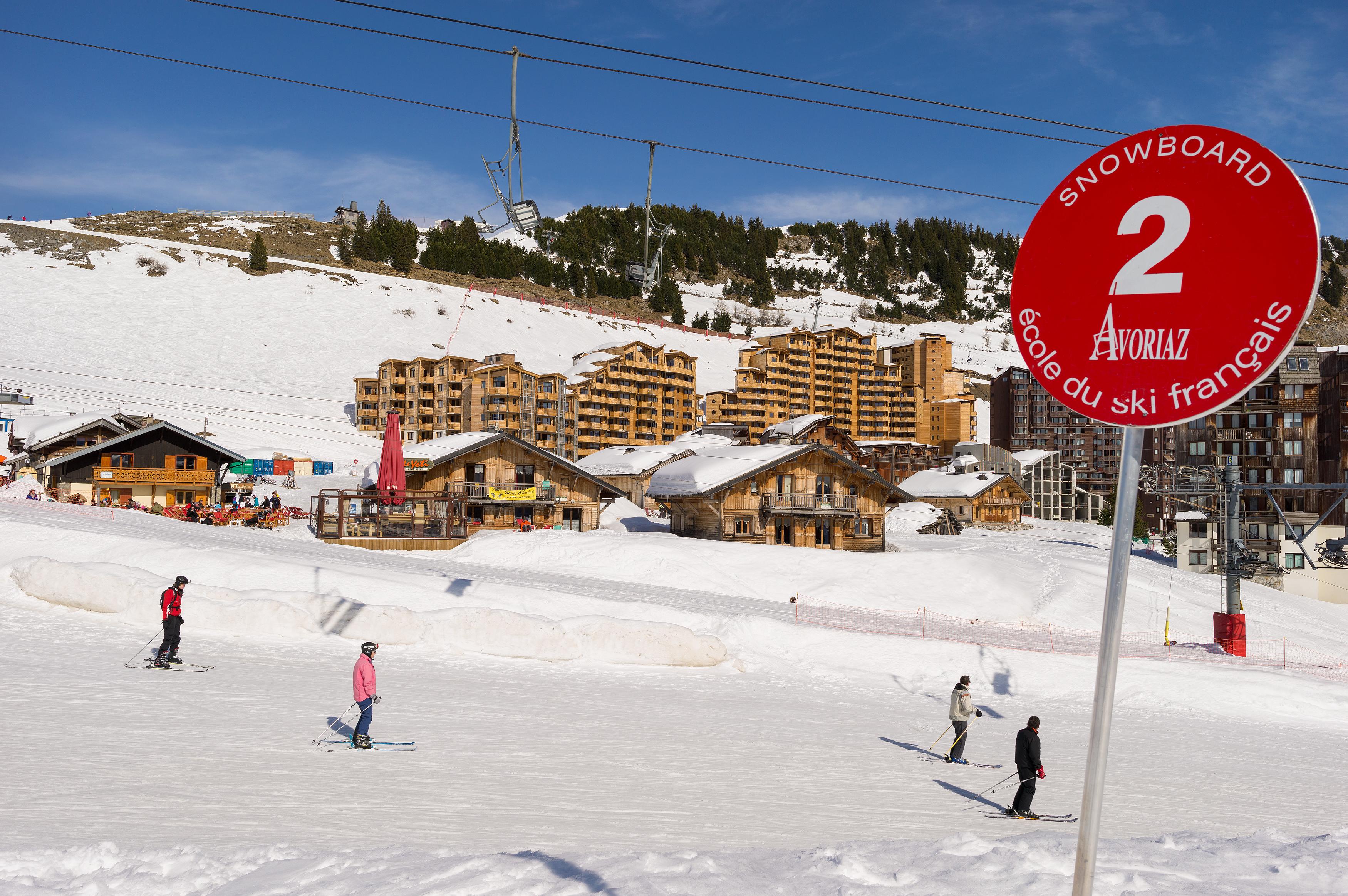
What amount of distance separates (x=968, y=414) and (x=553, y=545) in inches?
5162

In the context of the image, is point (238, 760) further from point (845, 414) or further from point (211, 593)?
point (845, 414)

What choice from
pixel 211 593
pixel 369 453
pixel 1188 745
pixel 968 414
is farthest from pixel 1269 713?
pixel 968 414

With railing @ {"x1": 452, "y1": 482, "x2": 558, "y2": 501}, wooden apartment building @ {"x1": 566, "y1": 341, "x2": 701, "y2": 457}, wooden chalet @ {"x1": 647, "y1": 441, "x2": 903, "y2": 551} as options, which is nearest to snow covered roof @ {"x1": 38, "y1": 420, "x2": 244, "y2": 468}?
railing @ {"x1": 452, "y1": 482, "x2": 558, "y2": 501}

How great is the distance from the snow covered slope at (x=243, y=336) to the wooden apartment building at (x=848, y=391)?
707 inches

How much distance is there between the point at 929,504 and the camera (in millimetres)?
86812

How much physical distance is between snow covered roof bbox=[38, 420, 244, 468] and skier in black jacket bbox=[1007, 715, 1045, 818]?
5224cm

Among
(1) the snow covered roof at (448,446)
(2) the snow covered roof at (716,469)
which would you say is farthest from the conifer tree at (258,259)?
(2) the snow covered roof at (716,469)

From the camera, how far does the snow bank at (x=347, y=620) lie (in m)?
20.5

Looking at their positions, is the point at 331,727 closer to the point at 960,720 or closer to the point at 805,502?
the point at 960,720

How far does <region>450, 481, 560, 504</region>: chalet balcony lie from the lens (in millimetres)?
49250

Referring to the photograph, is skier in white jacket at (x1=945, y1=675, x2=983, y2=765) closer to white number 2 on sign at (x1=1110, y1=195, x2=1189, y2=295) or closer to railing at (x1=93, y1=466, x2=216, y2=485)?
white number 2 on sign at (x1=1110, y1=195, x2=1189, y2=295)

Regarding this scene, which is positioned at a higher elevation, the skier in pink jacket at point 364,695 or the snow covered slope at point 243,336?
the snow covered slope at point 243,336

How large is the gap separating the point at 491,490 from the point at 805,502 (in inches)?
713

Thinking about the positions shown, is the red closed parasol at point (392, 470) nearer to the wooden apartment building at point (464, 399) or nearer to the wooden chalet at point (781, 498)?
the wooden chalet at point (781, 498)
